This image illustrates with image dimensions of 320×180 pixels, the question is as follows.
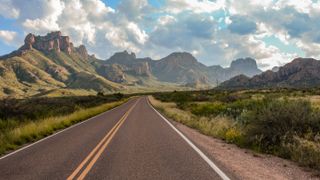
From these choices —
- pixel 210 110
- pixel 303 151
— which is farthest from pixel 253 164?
pixel 210 110

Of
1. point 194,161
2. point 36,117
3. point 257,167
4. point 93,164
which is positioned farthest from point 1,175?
point 36,117

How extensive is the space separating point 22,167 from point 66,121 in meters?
13.5

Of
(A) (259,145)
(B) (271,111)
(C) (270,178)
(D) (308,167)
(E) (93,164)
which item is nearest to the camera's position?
(C) (270,178)

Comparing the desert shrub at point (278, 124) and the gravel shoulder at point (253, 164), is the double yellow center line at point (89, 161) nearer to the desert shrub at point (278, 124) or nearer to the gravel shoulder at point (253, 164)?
the gravel shoulder at point (253, 164)

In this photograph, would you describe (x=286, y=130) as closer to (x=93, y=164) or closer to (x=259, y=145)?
(x=259, y=145)

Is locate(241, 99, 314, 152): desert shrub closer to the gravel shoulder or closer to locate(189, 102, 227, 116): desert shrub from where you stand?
the gravel shoulder

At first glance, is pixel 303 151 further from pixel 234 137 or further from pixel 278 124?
pixel 234 137

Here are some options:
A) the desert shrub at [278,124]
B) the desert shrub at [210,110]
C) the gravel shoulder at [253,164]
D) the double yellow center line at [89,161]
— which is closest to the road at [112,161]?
the double yellow center line at [89,161]

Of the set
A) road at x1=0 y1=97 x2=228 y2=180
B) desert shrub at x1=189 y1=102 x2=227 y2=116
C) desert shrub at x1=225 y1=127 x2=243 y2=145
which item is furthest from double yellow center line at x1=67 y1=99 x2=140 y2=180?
desert shrub at x1=189 y1=102 x2=227 y2=116

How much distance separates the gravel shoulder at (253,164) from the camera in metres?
7.13

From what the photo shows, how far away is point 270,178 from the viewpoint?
690cm

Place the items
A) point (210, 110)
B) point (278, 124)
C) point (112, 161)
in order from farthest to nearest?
point (210, 110), point (278, 124), point (112, 161)

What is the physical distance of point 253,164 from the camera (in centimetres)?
834

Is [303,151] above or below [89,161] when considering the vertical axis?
above
